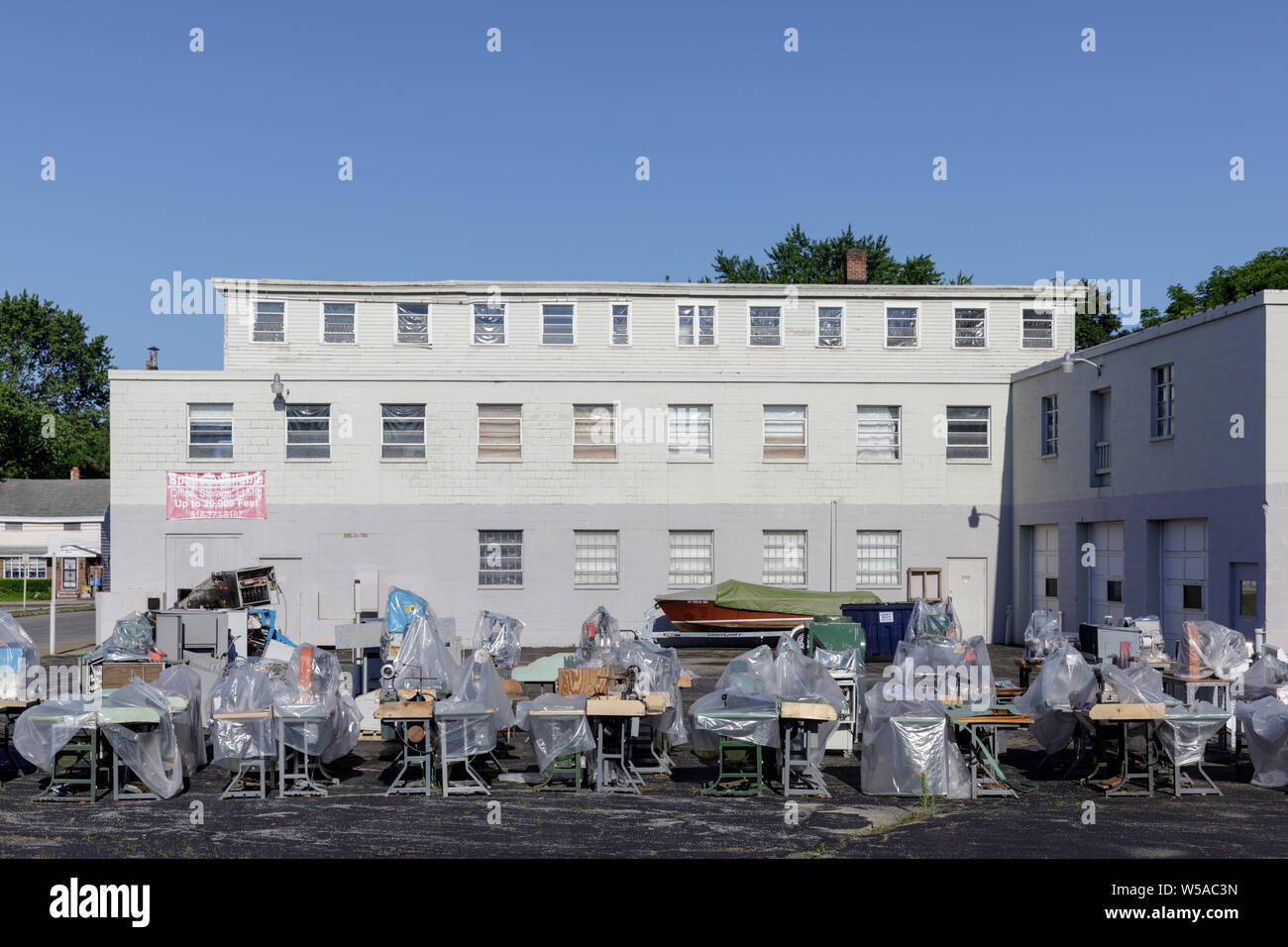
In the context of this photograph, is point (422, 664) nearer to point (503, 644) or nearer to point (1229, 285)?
point (503, 644)

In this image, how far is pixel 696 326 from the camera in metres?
31.9

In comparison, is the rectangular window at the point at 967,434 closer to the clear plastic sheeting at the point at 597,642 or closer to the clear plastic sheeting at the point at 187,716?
the clear plastic sheeting at the point at 597,642

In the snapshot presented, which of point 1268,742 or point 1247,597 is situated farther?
point 1247,597

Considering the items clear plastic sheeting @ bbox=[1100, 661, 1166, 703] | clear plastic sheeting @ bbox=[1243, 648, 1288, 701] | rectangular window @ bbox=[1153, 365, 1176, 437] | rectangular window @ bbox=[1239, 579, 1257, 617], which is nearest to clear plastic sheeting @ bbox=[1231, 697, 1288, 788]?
clear plastic sheeting @ bbox=[1100, 661, 1166, 703]

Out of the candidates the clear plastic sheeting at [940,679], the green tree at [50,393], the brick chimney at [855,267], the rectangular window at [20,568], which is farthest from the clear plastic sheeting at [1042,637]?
the green tree at [50,393]

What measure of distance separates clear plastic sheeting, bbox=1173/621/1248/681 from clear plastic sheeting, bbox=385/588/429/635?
11.0 metres

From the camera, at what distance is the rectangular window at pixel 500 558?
29.9 metres

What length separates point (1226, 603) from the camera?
20391 millimetres

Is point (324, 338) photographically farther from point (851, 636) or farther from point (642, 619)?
point (851, 636)

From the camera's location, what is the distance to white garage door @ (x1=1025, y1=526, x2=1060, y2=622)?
2795cm

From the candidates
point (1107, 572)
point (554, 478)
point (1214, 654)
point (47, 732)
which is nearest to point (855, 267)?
point (554, 478)

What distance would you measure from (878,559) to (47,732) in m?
21.8
